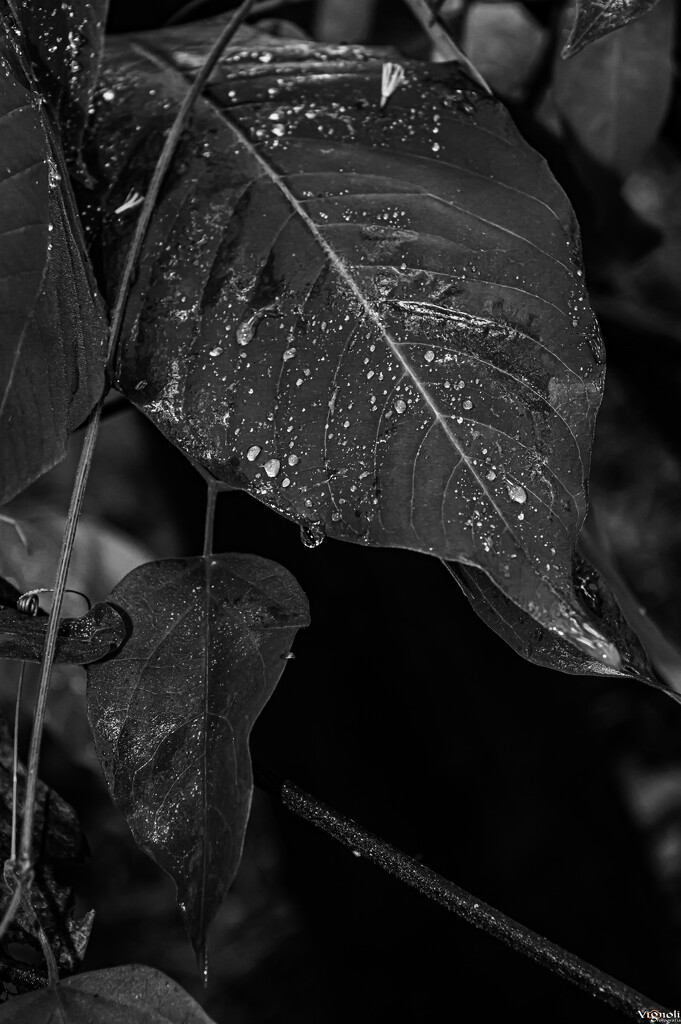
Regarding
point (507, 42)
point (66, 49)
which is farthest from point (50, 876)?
point (507, 42)

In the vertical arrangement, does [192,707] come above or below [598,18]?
below

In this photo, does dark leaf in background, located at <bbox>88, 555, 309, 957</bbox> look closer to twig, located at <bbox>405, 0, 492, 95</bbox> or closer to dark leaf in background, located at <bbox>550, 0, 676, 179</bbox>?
twig, located at <bbox>405, 0, 492, 95</bbox>

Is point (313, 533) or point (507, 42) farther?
point (507, 42)

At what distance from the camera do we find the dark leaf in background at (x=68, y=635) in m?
0.46

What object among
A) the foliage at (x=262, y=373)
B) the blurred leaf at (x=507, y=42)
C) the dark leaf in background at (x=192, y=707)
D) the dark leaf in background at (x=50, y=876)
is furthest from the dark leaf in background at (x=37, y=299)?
the blurred leaf at (x=507, y=42)

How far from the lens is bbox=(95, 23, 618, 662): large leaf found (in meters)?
0.43

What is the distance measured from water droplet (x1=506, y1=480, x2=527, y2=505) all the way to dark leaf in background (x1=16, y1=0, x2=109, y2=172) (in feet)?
1.26

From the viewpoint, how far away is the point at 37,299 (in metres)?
0.45

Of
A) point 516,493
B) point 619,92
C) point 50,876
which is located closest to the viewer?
point 516,493

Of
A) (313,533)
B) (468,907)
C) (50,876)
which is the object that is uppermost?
(313,533)

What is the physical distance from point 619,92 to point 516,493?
602mm

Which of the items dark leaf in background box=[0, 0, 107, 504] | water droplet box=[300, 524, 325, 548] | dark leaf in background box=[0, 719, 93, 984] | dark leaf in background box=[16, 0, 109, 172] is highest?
dark leaf in background box=[16, 0, 109, 172]

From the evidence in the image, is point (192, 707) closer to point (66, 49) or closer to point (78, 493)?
point (78, 493)

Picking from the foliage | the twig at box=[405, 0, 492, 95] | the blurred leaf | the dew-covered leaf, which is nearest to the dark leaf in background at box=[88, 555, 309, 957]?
the foliage
